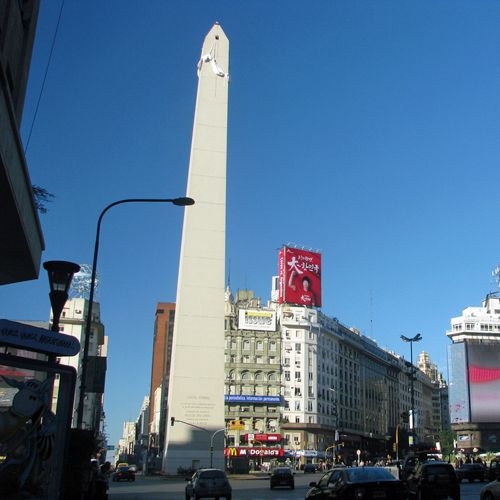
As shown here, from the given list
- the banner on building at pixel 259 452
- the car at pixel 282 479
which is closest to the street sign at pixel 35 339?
the car at pixel 282 479

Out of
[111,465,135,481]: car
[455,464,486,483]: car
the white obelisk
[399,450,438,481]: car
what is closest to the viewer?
[399,450,438,481]: car

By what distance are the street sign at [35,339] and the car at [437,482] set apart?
1549 centimetres

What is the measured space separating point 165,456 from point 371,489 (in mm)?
45724

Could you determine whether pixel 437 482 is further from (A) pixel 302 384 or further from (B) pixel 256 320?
(A) pixel 302 384

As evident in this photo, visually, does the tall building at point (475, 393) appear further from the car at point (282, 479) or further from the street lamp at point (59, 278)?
the street lamp at point (59, 278)

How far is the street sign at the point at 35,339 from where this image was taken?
8.95 meters

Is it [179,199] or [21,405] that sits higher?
[179,199]

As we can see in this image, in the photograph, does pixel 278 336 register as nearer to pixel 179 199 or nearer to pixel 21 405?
pixel 179 199

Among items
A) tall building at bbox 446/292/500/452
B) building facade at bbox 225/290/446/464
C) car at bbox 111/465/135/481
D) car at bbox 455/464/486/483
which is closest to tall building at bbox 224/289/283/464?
building facade at bbox 225/290/446/464

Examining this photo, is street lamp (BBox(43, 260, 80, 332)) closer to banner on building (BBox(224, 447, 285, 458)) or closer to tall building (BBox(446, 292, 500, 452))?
banner on building (BBox(224, 447, 285, 458))

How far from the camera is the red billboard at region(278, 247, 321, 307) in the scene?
112625 millimetres

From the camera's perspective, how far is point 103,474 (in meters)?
19.2

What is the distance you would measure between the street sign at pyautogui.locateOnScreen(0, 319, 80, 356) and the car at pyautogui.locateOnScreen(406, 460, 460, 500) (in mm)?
15487

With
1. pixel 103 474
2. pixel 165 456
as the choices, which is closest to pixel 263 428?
pixel 165 456
